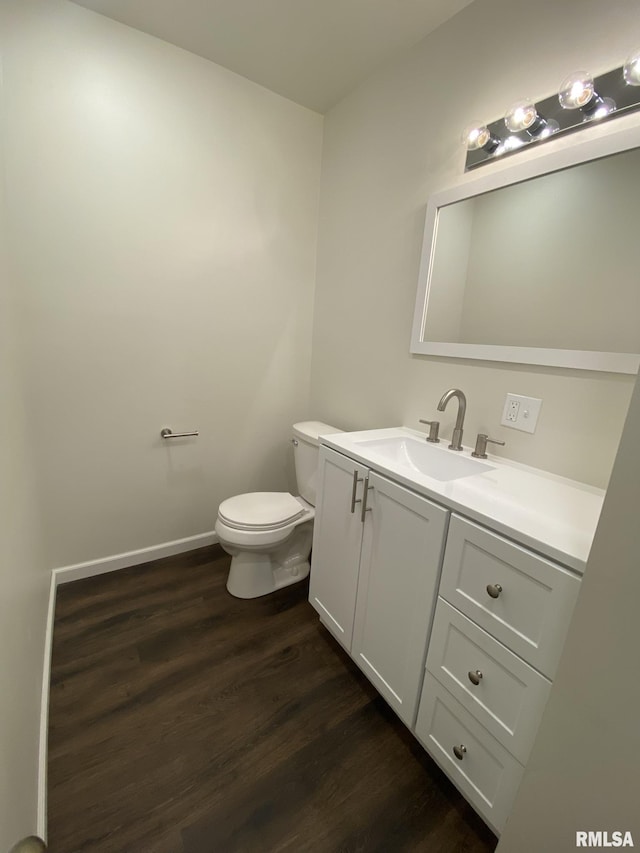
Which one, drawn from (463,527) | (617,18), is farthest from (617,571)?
(617,18)

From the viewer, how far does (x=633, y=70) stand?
0.91 metres

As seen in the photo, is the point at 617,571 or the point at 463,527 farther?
the point at 463,527

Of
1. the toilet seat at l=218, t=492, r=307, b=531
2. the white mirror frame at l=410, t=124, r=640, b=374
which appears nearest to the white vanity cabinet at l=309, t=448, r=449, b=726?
the toilet seat at l=218, t=492, r=307, b=531

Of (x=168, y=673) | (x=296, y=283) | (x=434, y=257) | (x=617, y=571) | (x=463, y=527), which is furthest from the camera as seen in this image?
(x=296, y=283)

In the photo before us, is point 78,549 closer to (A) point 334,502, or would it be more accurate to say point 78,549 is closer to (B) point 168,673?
(B) point 168,673

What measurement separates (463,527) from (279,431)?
1597 mm

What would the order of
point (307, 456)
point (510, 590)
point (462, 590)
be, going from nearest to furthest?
point (510, 590), point (462, 590), point (307, 456)

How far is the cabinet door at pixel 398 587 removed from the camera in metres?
1.03

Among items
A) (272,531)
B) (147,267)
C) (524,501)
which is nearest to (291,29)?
(147,267)

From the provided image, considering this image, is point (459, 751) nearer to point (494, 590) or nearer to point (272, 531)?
point (494, 590)

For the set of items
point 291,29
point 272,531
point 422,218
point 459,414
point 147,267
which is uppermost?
point 291,29

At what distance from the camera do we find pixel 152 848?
93 centimetres

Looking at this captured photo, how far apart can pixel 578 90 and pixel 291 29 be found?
→ 1200 millimetres

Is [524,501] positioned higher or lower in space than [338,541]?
higher
